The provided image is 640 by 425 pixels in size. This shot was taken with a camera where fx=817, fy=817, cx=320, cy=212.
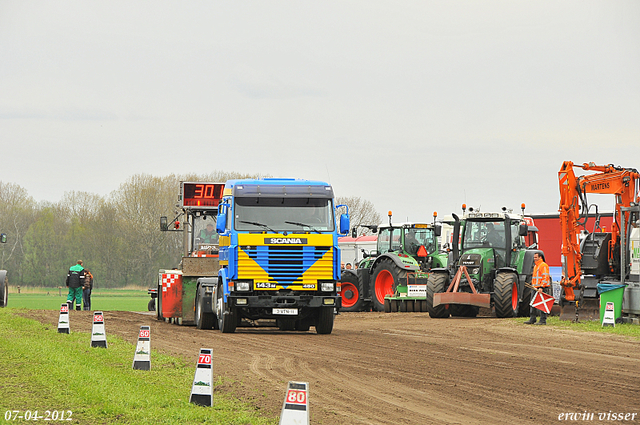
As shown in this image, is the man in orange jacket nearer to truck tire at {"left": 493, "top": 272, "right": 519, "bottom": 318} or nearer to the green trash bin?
the green trash bin

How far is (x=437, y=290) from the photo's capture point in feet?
76.5

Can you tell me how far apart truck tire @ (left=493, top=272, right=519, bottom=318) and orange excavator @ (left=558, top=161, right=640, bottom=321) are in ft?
4.66

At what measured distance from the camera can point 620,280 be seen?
21203 mm

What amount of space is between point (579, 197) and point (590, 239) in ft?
4.16

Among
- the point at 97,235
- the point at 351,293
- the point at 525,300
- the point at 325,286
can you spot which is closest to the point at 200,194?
the point at 325,286

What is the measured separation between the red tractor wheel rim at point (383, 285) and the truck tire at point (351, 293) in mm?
836

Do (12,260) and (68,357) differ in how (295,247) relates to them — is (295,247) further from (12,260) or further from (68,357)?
(12,260)

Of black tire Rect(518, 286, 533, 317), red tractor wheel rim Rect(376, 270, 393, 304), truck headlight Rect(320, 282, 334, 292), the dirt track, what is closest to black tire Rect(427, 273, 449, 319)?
black tire Rect(518, 286, 533, 317)

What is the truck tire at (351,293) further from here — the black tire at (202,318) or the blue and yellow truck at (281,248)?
the blue and yellow truck at (281,248)

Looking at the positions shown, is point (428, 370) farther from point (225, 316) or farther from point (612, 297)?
point (612, 297)

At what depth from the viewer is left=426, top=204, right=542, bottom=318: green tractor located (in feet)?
73.5

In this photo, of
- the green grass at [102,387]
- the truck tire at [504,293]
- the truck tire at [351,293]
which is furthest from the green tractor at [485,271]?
the green grass at [102,387]

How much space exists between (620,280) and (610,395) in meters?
12.6

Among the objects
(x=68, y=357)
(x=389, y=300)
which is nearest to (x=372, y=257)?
(x=389, y=300)
